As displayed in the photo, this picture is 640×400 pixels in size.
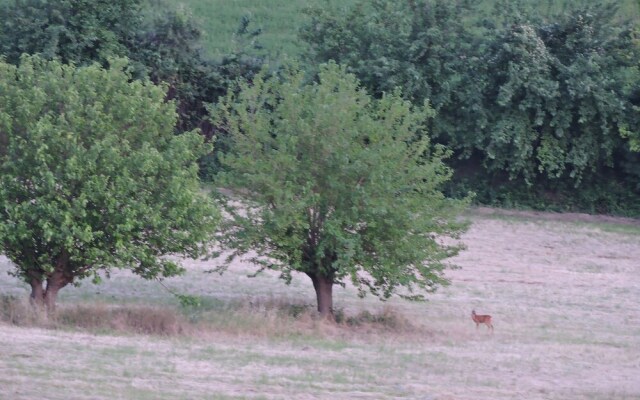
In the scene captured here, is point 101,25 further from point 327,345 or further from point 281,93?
point 327,345

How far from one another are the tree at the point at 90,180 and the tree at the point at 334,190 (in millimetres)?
1152

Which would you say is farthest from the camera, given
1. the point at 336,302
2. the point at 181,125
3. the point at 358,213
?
the point at 181,125

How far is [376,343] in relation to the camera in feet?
53.7

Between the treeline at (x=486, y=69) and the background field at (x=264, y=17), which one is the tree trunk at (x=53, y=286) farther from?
the background field at (x=264, y=17)

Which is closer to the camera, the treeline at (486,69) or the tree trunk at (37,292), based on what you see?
the tree trunk at (37,292)

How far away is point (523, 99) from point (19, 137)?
64.0 feet

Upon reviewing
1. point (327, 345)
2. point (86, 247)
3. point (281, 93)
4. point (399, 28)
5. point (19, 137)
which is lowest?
point (327, 345)

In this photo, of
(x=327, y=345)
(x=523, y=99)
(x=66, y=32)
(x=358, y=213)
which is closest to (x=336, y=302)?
(x=358, y=213)

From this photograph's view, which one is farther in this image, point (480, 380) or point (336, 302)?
point (336, 302)

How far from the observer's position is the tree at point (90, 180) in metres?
Result: 15.7

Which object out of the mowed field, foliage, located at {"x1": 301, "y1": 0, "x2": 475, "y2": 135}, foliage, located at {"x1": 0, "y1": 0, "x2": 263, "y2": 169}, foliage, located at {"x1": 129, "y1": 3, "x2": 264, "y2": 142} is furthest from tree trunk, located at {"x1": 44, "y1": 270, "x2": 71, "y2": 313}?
foliage, located at {"x1": 129, "y1": 3, "x2": 264, "y2": 142}

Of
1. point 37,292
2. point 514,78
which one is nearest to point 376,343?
point 37,292

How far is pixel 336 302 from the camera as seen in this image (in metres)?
20.6

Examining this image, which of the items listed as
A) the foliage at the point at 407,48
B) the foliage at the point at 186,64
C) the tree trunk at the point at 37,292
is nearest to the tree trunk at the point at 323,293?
the tree trunk at the point at 37,292
